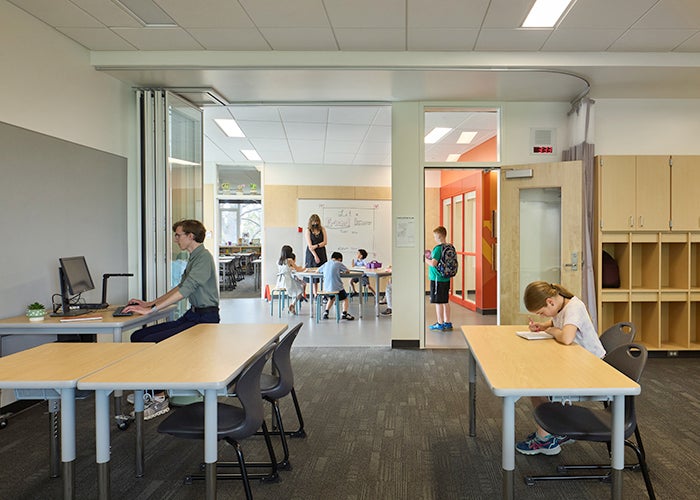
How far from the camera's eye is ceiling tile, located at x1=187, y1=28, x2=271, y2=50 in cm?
438

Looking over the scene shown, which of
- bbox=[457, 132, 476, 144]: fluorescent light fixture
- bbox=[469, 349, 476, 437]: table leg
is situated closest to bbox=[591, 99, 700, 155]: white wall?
bbox=[457, 132, 476, 144]: fluorescent light fixture

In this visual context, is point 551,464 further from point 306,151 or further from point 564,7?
point 306,151

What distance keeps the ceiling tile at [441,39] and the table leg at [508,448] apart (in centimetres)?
340

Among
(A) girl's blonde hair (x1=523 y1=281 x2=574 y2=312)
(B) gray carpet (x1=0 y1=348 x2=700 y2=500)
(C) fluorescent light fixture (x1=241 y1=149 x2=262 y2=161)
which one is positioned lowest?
(B) gray carpet (x1=0 y1=348 x2=700 y2=500)

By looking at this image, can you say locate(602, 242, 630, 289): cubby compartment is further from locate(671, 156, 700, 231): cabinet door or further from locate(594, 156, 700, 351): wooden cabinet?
locate(671, 156, 700, 231): cabinet door

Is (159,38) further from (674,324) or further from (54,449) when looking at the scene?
(674,324)

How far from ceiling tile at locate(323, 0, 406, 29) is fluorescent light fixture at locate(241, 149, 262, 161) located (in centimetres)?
567

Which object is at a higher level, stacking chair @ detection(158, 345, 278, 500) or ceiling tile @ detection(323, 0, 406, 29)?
ceiling tile @ detection(323, 0, 406, 29)

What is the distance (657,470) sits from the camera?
287 centimetres

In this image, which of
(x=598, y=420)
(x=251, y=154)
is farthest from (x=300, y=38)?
(x=251, y=154)

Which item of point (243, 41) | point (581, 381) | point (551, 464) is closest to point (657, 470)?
point (551, 464)

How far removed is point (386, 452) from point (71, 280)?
2721 millimetres

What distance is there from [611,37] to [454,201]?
650 cm

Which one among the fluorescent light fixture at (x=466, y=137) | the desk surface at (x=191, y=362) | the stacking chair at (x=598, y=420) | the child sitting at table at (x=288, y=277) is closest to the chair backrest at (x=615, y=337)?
the stacking chair at (x=598, y=420)
